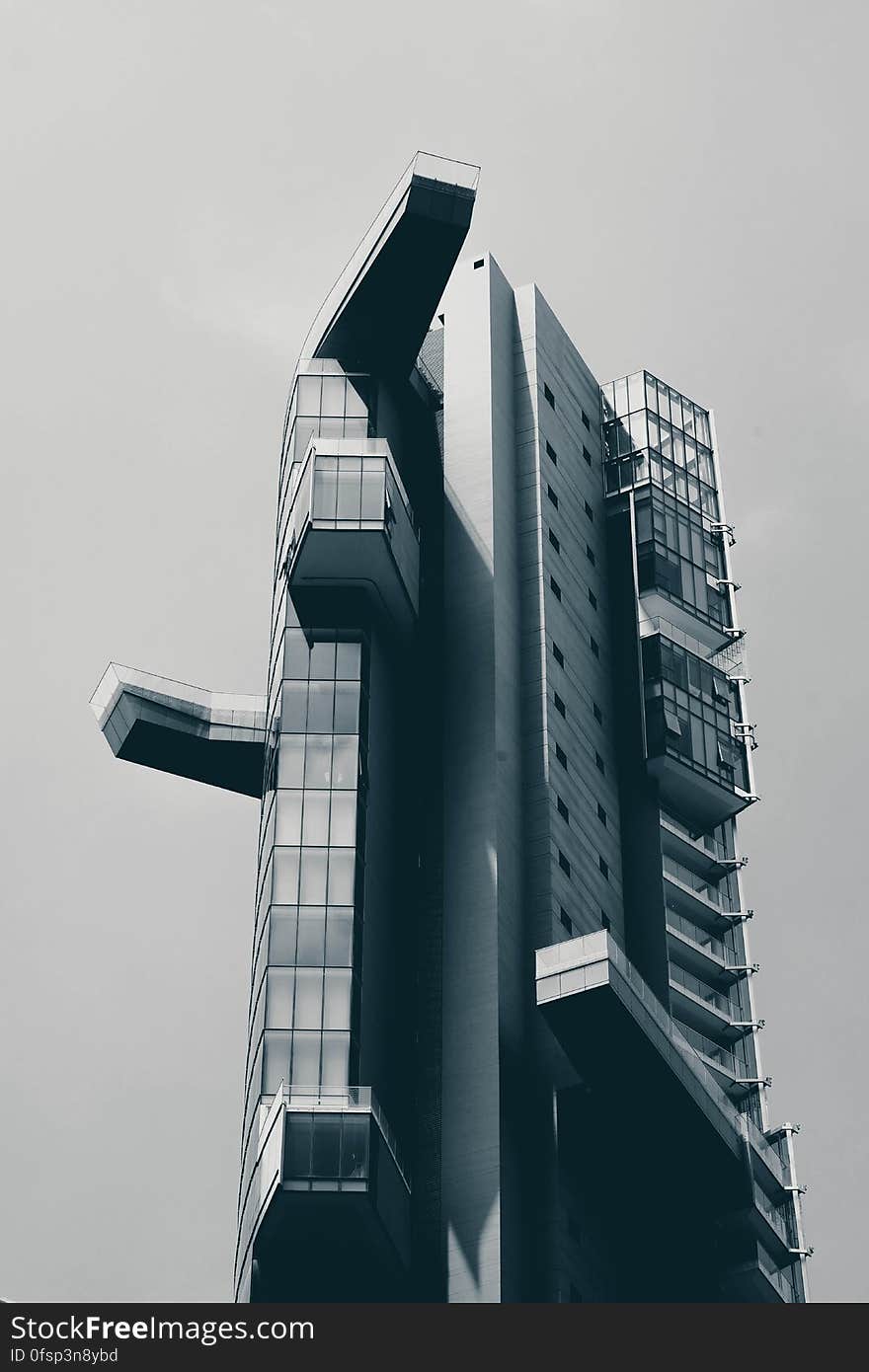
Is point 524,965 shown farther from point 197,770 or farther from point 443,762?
point 197,770

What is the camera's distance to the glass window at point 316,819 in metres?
81.9

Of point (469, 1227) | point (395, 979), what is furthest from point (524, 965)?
point (469, 1227)

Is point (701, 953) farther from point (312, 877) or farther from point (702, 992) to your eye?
point (312, 877)

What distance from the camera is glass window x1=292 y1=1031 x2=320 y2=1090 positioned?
76312 millimetres

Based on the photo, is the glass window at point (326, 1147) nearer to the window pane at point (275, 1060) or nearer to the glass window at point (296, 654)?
the window pane at point (275, 1060)

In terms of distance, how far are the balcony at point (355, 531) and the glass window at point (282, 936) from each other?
14.7 metres

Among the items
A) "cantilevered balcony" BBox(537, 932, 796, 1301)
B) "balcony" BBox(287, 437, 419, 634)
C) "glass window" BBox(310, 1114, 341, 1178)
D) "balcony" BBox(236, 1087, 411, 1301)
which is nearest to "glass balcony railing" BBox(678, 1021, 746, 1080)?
"cantilevered balcony" BBox(537, 932, 796, 1301)

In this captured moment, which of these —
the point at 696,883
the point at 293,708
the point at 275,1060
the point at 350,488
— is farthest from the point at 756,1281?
the point at 350,488

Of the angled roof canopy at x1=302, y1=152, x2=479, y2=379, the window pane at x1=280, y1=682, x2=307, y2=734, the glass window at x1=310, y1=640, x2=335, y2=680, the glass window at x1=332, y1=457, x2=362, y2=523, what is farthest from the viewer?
the angled roof canopy at x1=302, y1=152, x2=479, y2=379

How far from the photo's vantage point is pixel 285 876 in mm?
80875

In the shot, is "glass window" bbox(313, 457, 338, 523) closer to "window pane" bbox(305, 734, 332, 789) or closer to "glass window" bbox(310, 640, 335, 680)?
"glass window" bbox(310, 640, 335, 680)

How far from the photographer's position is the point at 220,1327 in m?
46.5

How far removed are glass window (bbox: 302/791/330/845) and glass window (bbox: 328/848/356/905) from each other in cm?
76

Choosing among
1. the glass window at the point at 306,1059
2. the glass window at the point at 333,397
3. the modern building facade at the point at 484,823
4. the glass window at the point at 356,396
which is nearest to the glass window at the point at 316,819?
the modern building facade at the point at 484,823
